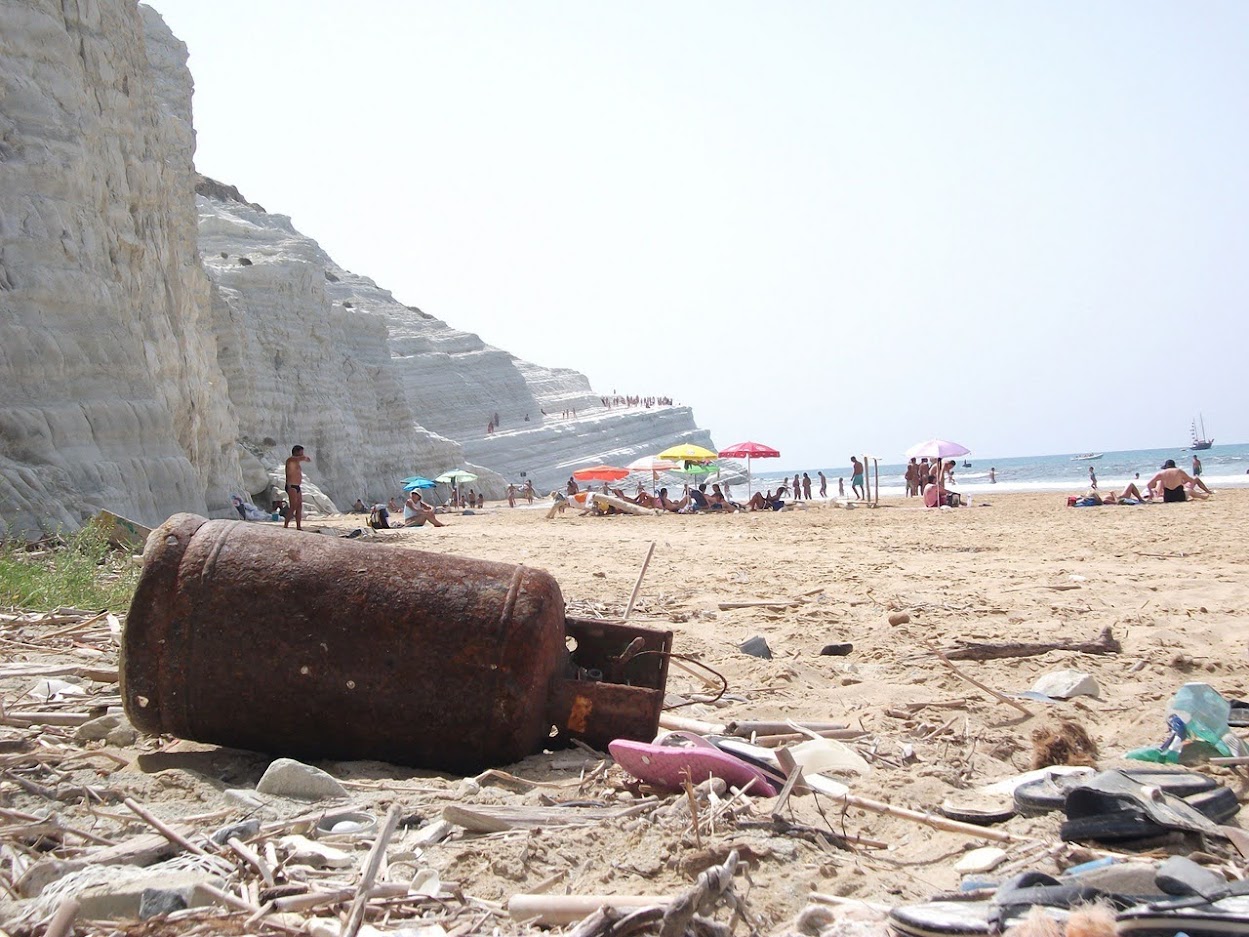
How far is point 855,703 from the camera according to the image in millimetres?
4160

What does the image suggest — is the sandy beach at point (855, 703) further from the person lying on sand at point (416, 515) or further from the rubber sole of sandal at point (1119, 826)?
the person lying on sand at point (416, 515)

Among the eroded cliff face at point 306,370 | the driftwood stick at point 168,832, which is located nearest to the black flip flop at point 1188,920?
the driftwood stick at point 168,832

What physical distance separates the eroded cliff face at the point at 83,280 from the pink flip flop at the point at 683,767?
11649mm

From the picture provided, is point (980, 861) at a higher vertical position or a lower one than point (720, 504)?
lower

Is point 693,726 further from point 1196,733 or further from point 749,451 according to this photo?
point 749,451

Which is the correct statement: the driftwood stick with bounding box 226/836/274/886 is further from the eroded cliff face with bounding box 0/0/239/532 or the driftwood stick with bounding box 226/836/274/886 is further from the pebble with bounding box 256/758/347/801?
the eroded cliff face with bounding box 0/0/239/532

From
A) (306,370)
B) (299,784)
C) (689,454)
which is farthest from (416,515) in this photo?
(306,370)

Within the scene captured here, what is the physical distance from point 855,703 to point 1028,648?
54.0 inches

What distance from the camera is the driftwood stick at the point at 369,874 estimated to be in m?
1.92

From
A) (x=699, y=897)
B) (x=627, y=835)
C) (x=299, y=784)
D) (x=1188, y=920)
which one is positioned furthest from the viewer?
(x=299, y=784)

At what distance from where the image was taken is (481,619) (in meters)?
3.25

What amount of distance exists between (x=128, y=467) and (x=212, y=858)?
53.3ft

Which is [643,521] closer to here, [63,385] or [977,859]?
[63,385]

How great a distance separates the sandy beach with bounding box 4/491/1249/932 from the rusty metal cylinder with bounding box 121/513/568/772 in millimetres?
138
